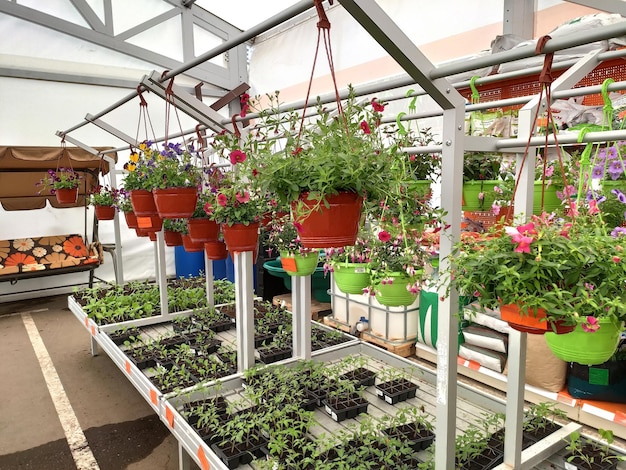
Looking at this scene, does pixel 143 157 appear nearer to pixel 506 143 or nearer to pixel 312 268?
pixel 312 268

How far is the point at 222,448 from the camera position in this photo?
1.86m

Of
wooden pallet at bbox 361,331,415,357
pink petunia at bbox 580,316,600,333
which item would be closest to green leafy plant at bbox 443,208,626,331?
pink petunia at bbox 580,316,600,333

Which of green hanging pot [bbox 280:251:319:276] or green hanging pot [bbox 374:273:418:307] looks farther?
green hanging pot [bbox 280:251:319:276]

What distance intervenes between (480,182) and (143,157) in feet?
6.73

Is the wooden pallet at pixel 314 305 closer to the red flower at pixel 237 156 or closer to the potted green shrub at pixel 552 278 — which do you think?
the red flower at pixel 237 156

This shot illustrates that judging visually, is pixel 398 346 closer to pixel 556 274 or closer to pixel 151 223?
pixel 151 223

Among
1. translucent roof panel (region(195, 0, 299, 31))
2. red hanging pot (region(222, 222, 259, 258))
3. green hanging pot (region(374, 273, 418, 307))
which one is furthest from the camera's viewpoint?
translucent roof panel (region(195, 0, 299, 31))

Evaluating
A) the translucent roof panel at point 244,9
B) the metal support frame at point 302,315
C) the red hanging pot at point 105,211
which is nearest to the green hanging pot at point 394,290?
the metal support frame at point 302,315

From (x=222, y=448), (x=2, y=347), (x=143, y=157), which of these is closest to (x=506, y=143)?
(x=222, y=448)

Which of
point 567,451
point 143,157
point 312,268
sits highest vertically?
point 143,157

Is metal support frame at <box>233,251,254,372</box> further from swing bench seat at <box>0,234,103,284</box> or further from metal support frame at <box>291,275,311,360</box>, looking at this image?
swing bench seat at <box>0,234,103,284</box>

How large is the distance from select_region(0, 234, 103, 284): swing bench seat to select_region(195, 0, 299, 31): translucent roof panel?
421 centimetres

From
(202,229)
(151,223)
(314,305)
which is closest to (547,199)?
(202,229)

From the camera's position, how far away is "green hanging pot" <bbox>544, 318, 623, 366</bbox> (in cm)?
112
